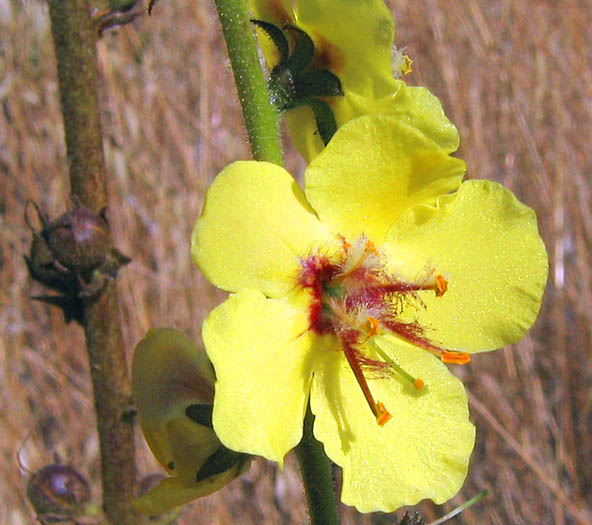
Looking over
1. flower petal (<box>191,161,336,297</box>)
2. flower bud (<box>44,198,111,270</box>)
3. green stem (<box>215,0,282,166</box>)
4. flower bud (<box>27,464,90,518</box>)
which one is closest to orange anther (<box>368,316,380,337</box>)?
flower petal (<box>191,161,336,297</box>)

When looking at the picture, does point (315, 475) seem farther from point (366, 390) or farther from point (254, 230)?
point (254, 230)

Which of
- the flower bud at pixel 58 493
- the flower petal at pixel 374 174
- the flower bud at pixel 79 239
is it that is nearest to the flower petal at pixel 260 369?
the flower petal at pixel 374 174

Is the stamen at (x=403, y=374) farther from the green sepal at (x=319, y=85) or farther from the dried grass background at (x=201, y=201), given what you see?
the dried grass background at (x=201, y=201)

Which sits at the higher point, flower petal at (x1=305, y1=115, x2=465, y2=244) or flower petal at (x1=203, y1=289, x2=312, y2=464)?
flower petal at (x1=305, y1=115, x2=465, y2=244)

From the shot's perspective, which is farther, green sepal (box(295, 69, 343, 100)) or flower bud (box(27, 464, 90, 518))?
flower bud (box(27, 464, 90, 518))

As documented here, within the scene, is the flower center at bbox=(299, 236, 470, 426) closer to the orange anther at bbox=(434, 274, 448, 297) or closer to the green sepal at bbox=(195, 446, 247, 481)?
the orange anther at bbox=(434, 274, 448, 297)

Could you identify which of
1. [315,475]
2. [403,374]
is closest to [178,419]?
[315,475]

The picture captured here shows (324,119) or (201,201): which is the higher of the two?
(324,119)
